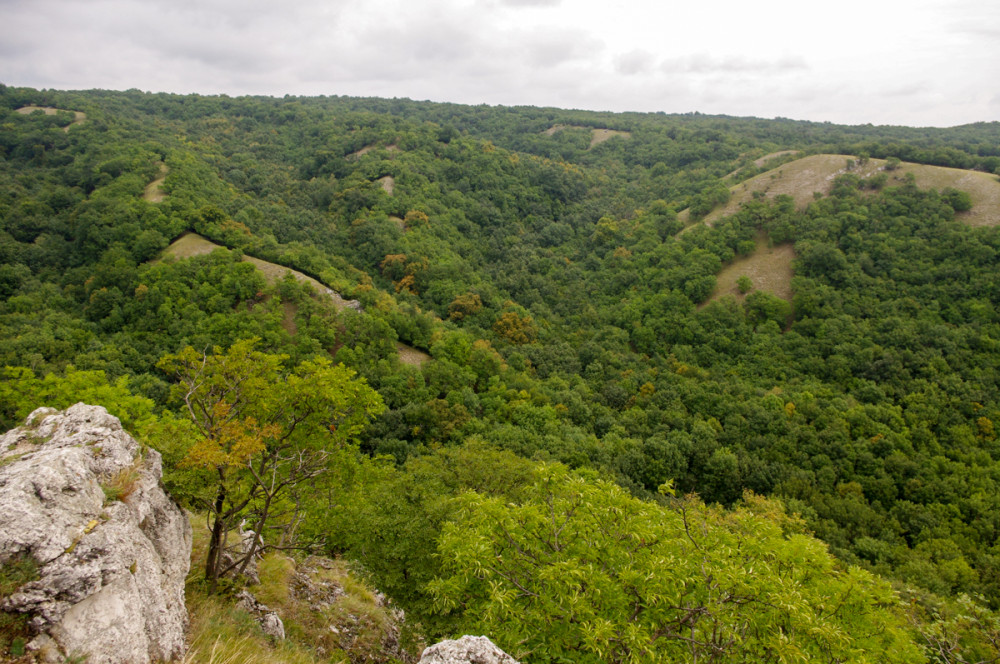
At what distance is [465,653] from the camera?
6520mm

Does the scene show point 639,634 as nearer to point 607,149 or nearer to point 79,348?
point 79,348

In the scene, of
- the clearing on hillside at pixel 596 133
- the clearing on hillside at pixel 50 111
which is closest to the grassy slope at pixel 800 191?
the clearing on hillside at pixel 596 133

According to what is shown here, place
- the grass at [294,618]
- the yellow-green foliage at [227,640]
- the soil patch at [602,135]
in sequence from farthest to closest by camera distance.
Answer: the soil patch at [602,135]
the grass at [294,618]
the yellow-green foliage at [227,640]

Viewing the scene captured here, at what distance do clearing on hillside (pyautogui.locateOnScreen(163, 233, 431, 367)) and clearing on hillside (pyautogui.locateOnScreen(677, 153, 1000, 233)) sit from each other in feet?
184

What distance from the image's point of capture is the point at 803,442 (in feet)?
131

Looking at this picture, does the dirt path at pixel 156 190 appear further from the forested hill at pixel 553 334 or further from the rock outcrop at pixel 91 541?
the rock outcrop at pixel 91 541

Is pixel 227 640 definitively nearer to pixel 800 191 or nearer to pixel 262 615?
pixel 262 615

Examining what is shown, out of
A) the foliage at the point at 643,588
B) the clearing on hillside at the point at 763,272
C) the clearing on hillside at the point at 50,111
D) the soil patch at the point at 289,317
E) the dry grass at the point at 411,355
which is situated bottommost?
the dry grass at the point at 411,355

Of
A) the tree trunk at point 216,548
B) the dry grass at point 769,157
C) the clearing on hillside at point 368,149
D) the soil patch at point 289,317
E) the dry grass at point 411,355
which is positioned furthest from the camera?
the clearing on hillside at point 368,149

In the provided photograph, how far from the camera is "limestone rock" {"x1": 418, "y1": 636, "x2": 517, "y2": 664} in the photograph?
646 cm

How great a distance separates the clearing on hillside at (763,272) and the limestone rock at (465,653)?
6706cm

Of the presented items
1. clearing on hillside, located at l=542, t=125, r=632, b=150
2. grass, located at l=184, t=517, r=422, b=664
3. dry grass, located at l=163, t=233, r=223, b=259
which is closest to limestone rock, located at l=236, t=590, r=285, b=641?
grass, located at l=184, t=517, r=422, b=664

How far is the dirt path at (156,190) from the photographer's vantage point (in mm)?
56406

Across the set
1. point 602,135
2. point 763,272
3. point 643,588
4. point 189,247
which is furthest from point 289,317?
point 602,135
